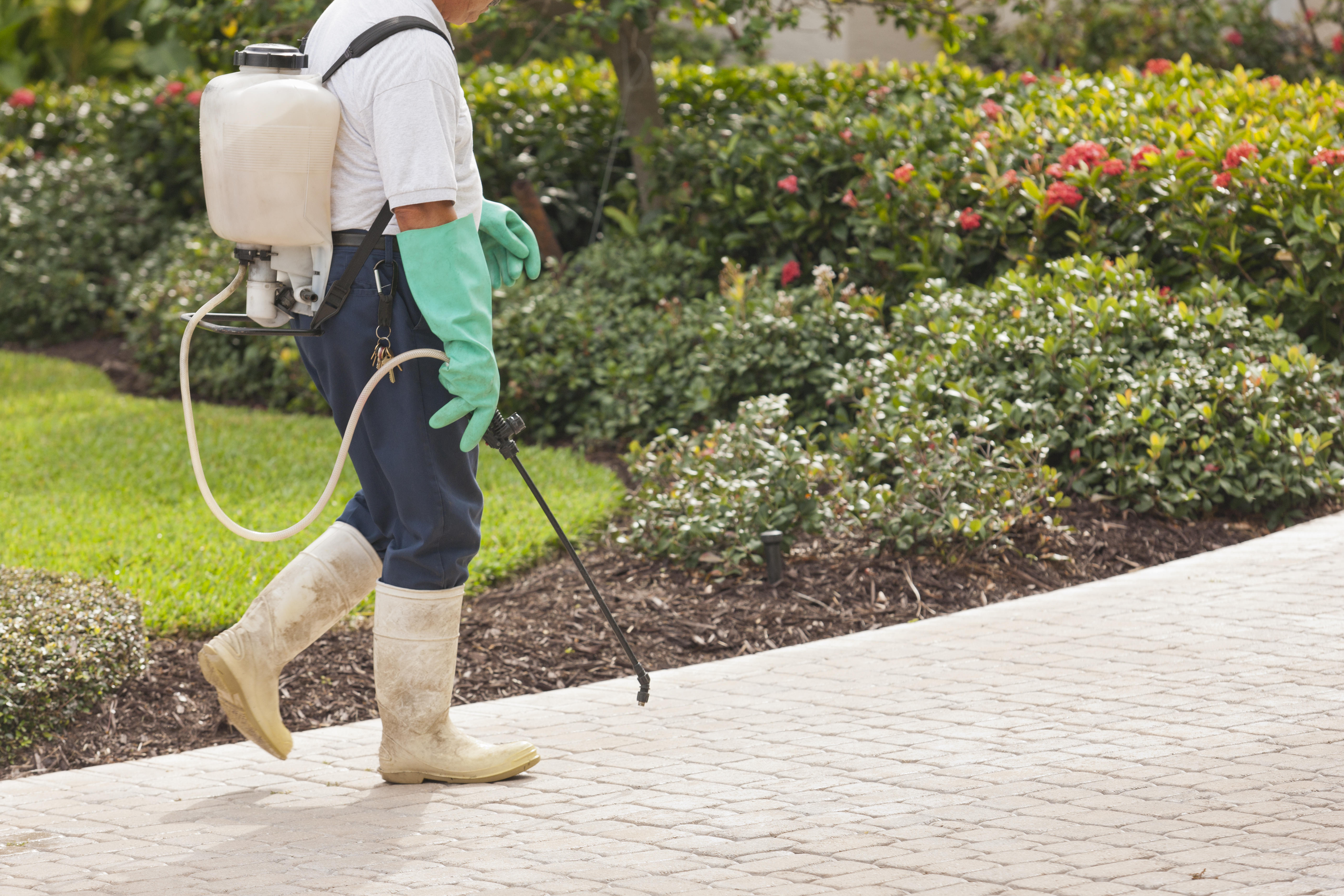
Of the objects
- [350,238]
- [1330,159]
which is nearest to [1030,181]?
[1330,159]

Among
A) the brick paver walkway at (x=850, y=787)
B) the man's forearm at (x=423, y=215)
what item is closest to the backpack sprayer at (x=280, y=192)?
the man's forearm at (x=423, y=215)

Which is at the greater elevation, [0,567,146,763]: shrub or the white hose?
the white hose

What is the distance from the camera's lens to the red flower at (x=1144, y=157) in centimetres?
686

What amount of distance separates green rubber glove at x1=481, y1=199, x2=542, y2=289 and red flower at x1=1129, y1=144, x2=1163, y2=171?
4098 mm

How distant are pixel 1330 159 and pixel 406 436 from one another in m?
5.08

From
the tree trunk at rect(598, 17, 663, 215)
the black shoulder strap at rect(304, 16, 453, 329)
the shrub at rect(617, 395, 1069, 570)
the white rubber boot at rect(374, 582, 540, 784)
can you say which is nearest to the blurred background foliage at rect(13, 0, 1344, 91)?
the tree trunk at rect(598, 17, 663, 215)

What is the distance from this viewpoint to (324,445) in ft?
24.8

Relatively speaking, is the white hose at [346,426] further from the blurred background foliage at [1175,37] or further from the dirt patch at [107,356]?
the blurred background foliage at [1175,37]

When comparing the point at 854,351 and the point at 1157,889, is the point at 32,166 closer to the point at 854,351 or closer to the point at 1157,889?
the point at 854,351

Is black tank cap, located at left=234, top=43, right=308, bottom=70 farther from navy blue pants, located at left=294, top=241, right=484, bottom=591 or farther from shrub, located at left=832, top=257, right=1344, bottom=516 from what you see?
shrub, located at left=832, top=257, right=1344, bottom=516

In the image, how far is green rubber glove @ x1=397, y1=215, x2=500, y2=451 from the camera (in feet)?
10.7

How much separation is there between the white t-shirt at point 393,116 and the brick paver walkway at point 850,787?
147cm

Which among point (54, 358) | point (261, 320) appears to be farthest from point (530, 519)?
point (54, 358)

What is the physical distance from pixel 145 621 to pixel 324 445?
2802 mm
